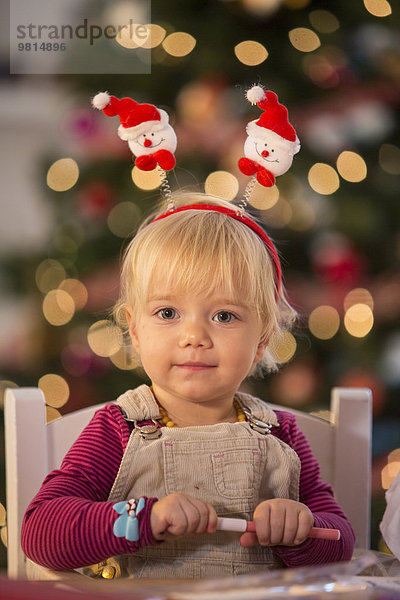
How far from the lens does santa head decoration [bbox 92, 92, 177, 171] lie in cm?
93

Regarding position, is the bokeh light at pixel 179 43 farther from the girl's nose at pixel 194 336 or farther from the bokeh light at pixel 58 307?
the girl's nose at pixel 194 336

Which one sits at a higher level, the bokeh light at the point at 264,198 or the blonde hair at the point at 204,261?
the bokeh light at the point at 264,198

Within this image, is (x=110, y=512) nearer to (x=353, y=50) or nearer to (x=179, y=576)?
(x=179, y=576)

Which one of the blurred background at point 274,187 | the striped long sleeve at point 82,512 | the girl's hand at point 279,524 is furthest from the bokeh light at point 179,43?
the girl's hand at point 279,524

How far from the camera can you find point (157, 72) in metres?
1.63

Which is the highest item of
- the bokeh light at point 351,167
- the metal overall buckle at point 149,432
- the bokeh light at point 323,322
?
the bokeh light at point 351,167

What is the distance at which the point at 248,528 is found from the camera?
778 mm

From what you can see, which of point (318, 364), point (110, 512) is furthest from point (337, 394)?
point (318, 364)

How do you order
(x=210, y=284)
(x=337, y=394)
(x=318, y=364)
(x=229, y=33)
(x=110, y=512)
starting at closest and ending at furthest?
(x=110, y=512)
(x=210, y=284)
(x=337, y=394)
(x=229, y=33)
(x=318, y=364)

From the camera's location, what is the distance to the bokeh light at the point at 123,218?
1.68m

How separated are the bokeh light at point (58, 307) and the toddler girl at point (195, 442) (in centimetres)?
82

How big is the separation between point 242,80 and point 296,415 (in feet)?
2.86
